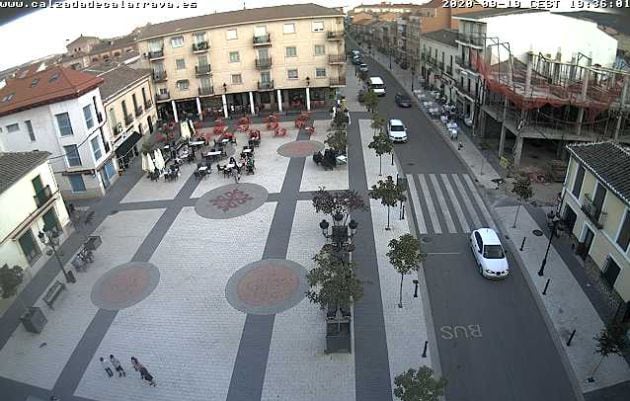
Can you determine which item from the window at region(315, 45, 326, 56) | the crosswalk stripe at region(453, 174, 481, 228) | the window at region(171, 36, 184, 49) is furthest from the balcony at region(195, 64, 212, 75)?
the crosswalk stripe at region(453, 174, 481, 228)

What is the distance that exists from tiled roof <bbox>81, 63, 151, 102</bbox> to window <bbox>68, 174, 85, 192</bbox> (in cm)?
668

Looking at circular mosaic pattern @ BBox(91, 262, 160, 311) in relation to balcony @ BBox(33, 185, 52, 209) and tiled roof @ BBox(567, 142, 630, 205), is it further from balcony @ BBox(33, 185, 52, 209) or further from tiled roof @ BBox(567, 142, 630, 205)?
tiled roof @ BBox(567, 142, 630, 205)

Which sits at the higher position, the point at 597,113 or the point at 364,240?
the point at 597,113

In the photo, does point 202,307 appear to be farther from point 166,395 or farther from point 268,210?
point 268,210

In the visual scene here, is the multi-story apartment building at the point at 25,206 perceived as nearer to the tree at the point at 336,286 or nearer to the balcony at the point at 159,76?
the tree at the point at 336,286

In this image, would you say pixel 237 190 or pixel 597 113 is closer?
pixel 597 113

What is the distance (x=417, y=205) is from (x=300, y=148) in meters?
14.0

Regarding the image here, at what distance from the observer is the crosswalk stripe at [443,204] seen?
25138 mm

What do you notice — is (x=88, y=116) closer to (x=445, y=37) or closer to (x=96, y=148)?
(x=96, y=148)

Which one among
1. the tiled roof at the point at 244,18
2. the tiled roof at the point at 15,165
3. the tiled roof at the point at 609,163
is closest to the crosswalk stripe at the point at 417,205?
the tiled roof at the point at 609,163

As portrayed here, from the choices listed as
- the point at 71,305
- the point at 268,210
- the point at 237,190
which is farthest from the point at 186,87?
the point at 71,305

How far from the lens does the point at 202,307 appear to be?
19906mm

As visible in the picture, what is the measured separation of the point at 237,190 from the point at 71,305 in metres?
13.2

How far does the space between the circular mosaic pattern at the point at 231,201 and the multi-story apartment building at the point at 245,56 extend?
67.6ft
